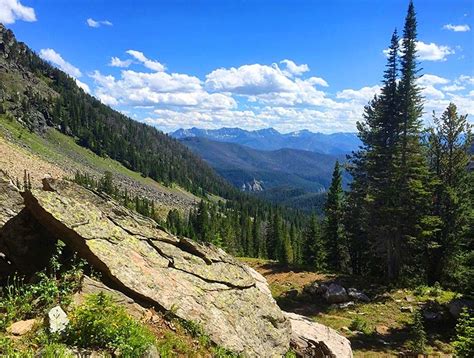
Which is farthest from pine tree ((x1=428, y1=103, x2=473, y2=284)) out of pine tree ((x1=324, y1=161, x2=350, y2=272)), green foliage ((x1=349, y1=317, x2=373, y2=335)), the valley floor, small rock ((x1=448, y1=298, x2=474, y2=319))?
pine tree ((x1=324, y1=161, x2=350, y2=272))

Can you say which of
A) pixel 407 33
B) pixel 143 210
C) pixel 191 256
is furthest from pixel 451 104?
pixel 143 210

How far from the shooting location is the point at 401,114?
3075 centimetres

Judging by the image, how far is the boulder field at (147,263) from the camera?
33.1ft

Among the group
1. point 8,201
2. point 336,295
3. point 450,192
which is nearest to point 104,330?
point 8,201

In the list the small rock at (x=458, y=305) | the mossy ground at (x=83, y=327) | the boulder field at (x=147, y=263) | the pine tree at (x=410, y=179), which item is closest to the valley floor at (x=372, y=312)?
the small rock at (x=458, y=305)

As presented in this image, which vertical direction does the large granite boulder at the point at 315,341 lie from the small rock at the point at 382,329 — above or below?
above

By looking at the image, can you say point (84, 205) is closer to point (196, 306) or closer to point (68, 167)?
point (196, 306)

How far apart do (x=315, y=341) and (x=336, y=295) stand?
44.2ft

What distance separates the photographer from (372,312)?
79.3 feet

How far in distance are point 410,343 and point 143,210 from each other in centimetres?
10781

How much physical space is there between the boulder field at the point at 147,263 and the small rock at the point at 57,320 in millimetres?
2024

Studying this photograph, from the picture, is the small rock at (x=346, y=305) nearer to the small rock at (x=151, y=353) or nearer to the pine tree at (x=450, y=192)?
the pine tree at (x=450, y=192)

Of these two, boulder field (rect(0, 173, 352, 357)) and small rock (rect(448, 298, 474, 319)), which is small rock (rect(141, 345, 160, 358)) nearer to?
boulder field (rect(0, 173, 352, 357))

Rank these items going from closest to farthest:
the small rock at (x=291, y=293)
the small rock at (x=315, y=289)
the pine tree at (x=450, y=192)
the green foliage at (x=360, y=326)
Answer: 1. the green foliage at (x=360, y=326)
2. the small rock at (x=315, y=289)
3. the small rock at (x=291, y=293)
4. the pine tree at (x=450, y=192)
